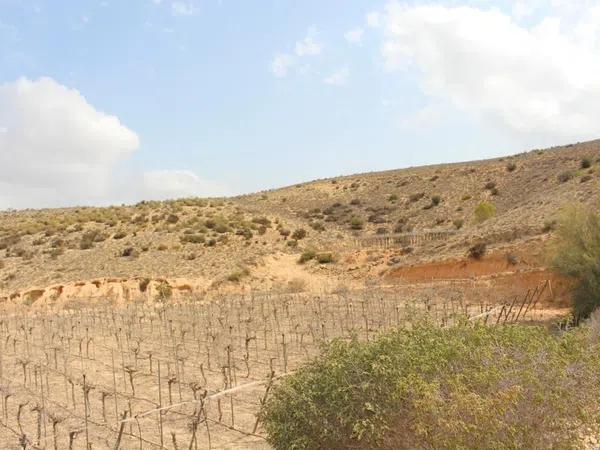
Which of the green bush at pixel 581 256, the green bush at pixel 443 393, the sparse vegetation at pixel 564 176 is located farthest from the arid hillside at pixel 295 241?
the green bush at pixel 443 393

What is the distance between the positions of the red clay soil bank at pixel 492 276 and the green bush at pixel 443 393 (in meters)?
11.8

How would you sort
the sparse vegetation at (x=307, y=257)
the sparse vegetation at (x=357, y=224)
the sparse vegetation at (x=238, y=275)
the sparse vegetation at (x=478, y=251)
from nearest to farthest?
the sparse vegetation at (x=478, y=251) < the sparse vegetation at (x=238, y=275) < the sparse vegetation at (x=307, y=257) < the sparse vegetation at (x=357, y=224)

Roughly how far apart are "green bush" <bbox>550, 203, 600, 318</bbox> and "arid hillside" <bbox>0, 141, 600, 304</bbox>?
16.4ft

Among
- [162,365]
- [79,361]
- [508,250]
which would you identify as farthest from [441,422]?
[508,250]

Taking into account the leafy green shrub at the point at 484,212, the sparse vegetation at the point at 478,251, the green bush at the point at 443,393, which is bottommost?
the green bush at the point at 443,393

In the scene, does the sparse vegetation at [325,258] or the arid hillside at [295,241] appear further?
the sparse vegetation at [325,258]

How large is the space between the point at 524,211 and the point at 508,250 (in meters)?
6.03

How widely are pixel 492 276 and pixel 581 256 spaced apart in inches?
288

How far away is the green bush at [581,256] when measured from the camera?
15.9m

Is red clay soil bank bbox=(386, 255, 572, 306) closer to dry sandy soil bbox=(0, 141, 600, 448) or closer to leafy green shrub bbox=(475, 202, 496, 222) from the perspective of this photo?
dry sandy soil bbox=(0, 141, 600, 448)

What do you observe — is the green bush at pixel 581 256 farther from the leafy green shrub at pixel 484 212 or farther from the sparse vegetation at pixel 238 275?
the leafy green shrub at pixel 484 212

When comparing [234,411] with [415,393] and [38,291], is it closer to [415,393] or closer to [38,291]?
[415,393]

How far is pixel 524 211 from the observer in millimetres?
30422

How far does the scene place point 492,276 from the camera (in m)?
23.6
